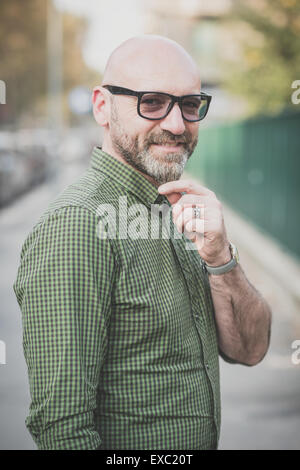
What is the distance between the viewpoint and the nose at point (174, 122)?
73.6 inches

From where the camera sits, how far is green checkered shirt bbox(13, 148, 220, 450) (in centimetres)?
155

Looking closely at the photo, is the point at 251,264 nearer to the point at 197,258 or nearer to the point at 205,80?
the point at 197,258

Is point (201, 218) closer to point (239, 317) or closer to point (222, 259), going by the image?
point (222, 259)

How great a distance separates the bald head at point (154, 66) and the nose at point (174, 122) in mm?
60

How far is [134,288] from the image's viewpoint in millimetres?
1681

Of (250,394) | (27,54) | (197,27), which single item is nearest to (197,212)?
(250,394)

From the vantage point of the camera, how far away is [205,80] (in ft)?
146

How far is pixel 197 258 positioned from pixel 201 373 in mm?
384

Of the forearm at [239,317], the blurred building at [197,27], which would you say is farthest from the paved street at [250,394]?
the blurred building at [197,27]

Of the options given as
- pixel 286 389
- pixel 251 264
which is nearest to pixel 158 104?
pixel 286 389

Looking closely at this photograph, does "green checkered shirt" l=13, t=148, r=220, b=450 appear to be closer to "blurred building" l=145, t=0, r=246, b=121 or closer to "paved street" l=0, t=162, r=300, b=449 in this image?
"paved street" l=0, t=162, r=300, b=449

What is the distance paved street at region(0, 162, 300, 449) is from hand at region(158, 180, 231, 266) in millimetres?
2726

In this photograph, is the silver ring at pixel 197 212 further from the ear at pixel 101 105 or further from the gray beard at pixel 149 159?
the ear at pixel 101 105

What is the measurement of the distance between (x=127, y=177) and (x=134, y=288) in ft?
1.20
